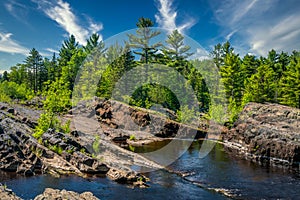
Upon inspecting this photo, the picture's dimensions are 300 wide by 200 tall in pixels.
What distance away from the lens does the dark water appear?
18.3 meters

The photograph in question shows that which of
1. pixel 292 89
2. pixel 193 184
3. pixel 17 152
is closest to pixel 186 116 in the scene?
pixel 292 89

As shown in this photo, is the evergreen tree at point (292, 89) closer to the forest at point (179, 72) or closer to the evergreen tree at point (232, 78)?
the forest at point (179, 72)

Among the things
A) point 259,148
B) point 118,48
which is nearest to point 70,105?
point 118,48

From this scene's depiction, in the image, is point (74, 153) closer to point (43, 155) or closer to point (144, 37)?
point (43, 155)

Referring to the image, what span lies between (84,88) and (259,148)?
41597 mm

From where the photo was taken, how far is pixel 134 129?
46344 mm

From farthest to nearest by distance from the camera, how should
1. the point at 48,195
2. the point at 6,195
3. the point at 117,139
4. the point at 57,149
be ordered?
the point at 117,139, the point at 57,149, the point at 48,195, the point at 6,195

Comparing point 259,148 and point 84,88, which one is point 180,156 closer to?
point 259,148

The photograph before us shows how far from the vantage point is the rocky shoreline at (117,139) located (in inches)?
864

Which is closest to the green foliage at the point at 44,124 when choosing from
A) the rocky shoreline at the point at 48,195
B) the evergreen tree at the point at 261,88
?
the rocky shoreline at the point at 48,195

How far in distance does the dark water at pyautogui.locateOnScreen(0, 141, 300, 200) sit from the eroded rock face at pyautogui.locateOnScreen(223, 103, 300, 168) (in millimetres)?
4875

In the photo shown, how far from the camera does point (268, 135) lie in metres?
33.9

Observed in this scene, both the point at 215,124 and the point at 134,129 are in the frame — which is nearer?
the point at 134,129

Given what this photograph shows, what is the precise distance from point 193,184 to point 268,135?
16972mm
